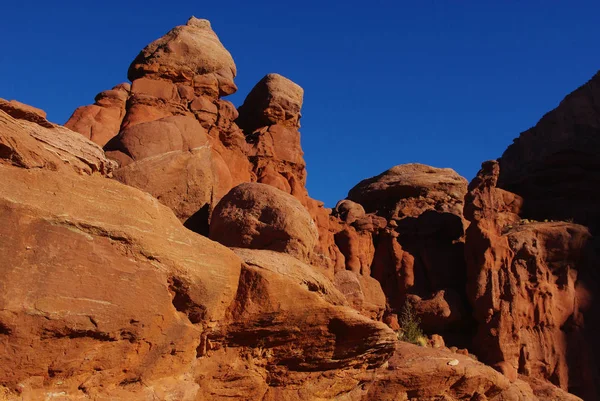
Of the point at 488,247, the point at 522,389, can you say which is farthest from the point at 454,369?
the point at 488,247

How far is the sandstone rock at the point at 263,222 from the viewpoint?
14.8 meters

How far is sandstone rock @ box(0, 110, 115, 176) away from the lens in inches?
377

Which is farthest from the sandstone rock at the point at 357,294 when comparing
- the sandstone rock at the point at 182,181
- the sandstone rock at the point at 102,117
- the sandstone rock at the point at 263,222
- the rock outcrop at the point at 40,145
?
the rock outcrop at the point at 40,145

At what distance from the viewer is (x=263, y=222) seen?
49.2 feet

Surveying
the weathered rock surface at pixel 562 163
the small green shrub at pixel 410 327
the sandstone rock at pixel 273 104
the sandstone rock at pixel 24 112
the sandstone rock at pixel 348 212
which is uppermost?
the weathered rock surface at pixel 562 163

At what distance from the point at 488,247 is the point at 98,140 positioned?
1532 centimetres

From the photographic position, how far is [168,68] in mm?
20422

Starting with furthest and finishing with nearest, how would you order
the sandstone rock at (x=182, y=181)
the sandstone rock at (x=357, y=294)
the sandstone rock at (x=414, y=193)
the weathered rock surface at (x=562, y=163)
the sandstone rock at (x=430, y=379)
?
1. the weathered rock surface at (x=562, y=163)
2. the sandstone rock at (x=414, y=193)
3. the sandstone rock at (x=357, y=294)
4. the sandstone rock at (x=182, y=181)
5. the sandstone rock at (x=430, y=379)

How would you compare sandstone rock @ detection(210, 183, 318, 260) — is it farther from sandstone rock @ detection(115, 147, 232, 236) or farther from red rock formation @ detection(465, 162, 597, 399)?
red rock formation @ detection(465, 162, 597, 399)

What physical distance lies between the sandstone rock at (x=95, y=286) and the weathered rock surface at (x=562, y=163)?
83.8 feet

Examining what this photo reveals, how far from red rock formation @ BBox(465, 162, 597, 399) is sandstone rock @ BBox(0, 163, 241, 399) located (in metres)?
16.4

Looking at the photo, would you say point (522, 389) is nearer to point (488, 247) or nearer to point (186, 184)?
point (488, 247)

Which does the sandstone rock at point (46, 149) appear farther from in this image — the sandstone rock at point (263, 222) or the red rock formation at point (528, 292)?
the red rock formation at point (528, 292)

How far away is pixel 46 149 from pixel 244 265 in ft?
11.9
